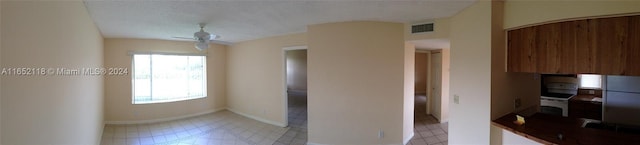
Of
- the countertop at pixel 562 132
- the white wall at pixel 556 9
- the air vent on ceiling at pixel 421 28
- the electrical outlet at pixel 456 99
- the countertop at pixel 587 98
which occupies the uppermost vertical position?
the air vent on ceiling at pixel 421 28

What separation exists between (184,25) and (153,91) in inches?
108

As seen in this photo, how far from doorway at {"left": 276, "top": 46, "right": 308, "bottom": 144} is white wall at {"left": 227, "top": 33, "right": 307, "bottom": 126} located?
140 mm

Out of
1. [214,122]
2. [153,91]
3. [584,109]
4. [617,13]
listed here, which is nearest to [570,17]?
[617,13]

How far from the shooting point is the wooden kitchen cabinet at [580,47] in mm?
1723

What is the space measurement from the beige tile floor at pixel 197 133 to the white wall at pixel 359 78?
4.22 feet

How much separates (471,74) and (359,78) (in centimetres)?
133

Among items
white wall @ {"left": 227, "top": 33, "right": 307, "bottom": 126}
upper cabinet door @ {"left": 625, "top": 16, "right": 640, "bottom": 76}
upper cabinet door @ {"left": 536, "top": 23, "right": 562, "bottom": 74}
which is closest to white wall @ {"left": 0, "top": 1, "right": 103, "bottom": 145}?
white wall @ {"left": 227, "top": 33, "right": 307, "bottom": 126}

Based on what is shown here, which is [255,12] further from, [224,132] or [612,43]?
[612,43]

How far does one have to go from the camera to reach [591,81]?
172 inches

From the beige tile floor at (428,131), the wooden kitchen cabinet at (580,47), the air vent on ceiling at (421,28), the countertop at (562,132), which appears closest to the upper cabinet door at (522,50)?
the wooden kitchen cabinet at (580,47)

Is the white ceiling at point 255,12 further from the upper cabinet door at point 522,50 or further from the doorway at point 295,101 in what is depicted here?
the doorway at point 295,101

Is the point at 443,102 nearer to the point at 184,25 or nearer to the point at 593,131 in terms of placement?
the point at 593,131

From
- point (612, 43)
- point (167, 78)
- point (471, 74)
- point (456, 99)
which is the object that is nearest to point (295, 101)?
point (167, 78)

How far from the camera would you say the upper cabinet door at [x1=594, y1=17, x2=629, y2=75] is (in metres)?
1.73
